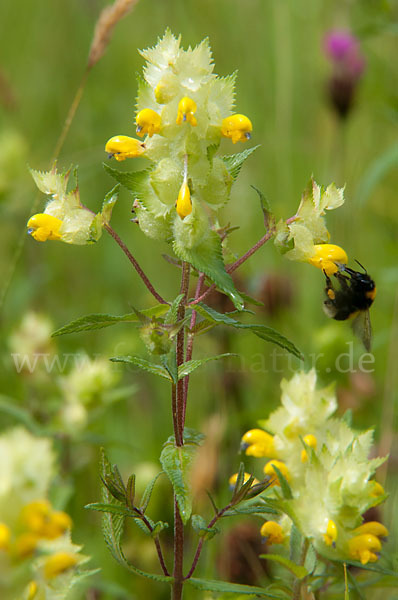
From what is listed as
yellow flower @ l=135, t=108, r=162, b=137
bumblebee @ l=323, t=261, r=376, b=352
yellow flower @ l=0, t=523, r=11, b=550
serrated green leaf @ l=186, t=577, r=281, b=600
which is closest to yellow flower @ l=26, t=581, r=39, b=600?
yellow flower @ l=0, t=523, r=11, b=550

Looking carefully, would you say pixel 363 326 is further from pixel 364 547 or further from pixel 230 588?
pixel 230 588

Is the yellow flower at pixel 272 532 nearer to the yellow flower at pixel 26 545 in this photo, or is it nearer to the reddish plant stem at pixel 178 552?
the reddish plant stem at pixel 178 552

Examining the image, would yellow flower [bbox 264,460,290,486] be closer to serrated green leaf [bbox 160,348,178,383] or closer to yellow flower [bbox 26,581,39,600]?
serrated green leaf [bbox 160,348,178,383]

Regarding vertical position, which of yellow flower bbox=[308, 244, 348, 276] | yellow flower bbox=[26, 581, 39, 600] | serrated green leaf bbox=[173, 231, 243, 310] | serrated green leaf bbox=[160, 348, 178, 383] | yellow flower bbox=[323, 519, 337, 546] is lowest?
yellow flower bbox=[26, 581, 39, 600]

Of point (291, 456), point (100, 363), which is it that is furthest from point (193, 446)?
point (100, 363)

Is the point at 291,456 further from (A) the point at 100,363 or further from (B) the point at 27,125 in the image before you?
(B) the point at 27,125

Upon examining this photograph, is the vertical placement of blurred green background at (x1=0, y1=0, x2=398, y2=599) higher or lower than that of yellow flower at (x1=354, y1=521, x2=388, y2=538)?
higher

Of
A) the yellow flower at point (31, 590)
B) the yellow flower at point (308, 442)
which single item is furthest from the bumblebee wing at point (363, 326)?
the yellow flower at point (31, 590)
